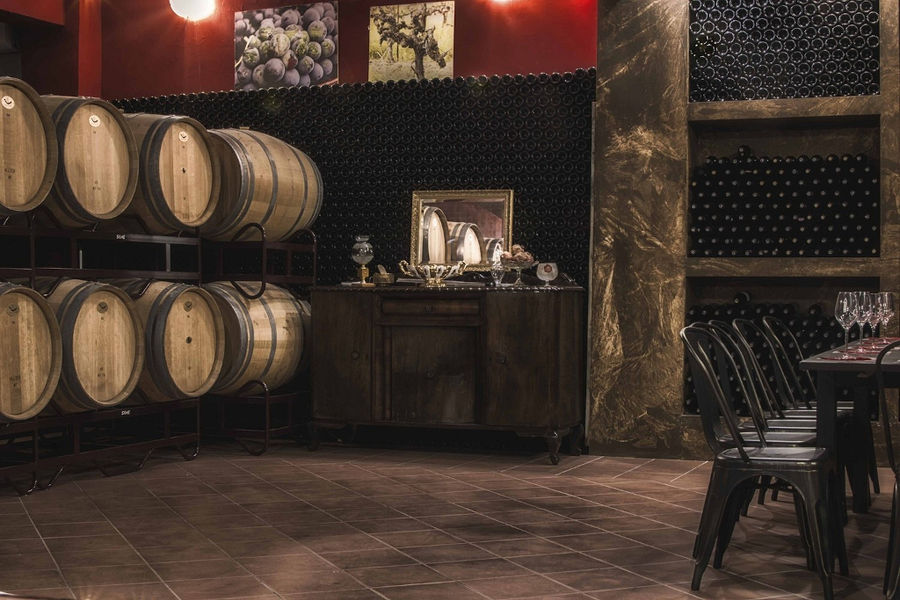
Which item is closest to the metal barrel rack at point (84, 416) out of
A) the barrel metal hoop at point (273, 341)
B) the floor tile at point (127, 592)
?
the barrel metal hoop at point (273, 341)

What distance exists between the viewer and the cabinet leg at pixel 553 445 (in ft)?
19.0

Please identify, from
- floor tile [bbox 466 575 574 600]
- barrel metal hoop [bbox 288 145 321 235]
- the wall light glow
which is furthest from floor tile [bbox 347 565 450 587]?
the wall light glow

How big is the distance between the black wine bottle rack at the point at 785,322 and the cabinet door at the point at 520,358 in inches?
36.8

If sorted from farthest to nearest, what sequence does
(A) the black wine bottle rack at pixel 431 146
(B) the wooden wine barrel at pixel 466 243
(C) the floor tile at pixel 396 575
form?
1. (B) the wooden wine barrel at pixel 466 243
2. (A) the black wine bottle rack at pixel 431 146
3. (C) the floor tile at pixel 396 575

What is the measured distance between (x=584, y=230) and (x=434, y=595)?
353 cm

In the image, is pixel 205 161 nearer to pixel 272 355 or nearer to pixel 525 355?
pixel 272 355

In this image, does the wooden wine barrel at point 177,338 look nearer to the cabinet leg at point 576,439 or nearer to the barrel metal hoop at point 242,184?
the barrel metal hoop at point 242,184

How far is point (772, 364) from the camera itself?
562 centimetres

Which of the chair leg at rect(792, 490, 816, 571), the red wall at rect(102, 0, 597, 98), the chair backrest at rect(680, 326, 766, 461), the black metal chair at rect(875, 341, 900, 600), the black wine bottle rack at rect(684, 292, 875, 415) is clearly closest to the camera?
the black metal chair at rect(875, 341, 900, 600)

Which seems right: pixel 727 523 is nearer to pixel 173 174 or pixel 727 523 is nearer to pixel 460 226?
pixel 460 226

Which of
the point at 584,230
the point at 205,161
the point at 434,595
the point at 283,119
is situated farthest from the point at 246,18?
the point at 434,595

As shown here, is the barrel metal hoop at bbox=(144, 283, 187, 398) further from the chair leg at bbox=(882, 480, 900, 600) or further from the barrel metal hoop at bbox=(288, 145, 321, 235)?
the chair leg at bbox=(882, 480, 900, 600)

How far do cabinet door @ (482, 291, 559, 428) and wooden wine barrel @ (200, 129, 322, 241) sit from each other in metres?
1.43

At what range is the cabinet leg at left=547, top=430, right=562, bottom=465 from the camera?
5785 mm
